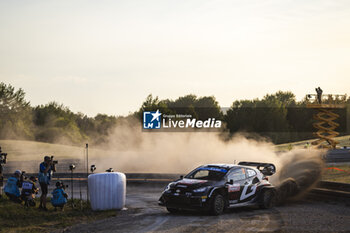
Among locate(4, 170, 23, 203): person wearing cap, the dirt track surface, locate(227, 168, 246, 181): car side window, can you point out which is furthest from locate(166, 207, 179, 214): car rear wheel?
locate(4, 170, 23, 203): person wearing cap

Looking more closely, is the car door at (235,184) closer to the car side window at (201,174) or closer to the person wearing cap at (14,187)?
the car side window at (201,174)

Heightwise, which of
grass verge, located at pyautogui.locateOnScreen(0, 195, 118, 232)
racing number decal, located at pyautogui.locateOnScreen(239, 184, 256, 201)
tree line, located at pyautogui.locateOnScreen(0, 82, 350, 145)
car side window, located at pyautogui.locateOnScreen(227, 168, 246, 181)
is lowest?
grass verge, located at pyautogui.locateOnScreen(0, 195, 118, 232)

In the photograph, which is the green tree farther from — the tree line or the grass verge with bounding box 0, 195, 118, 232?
the grass verge with bounding box 0, 195, 118, 232

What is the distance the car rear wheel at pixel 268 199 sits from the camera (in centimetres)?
1502

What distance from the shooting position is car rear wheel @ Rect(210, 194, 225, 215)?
13.4 meters

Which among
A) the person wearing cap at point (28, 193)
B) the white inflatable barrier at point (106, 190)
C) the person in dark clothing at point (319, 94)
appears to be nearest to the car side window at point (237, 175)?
the white inflatable barrier at point (106, 190)

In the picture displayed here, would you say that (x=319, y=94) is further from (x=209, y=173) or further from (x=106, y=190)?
(x=106, y=190)

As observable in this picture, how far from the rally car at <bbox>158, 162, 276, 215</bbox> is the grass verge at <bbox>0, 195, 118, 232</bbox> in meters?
2.21

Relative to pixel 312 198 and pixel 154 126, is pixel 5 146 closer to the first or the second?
pixel 154 126

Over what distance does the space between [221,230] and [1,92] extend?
3154 inches

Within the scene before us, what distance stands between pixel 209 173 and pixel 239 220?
7.44 feet

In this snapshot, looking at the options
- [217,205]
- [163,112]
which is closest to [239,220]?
[217,205]

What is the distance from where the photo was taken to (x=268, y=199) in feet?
49.9

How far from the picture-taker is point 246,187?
14664mm
